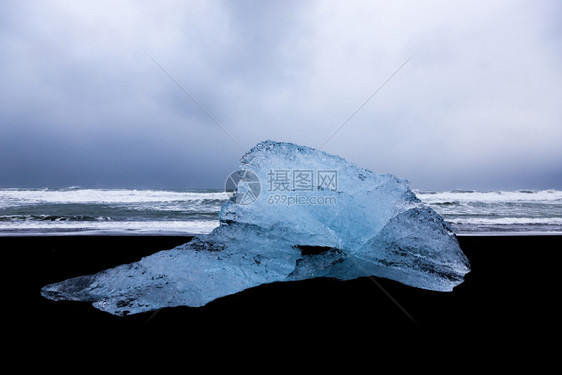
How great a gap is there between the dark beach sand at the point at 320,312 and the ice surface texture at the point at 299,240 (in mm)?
142

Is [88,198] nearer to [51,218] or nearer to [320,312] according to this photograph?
[51,218]

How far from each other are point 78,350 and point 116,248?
3.35 metres

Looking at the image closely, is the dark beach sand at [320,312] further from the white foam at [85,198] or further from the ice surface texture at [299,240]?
the white foam at [85,198]

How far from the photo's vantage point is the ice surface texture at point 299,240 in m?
2.47

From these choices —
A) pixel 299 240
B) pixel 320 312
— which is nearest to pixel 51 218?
pixel 299 240

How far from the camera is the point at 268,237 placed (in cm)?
296

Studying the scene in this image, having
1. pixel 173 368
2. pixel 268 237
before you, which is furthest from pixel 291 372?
pixel 268 237

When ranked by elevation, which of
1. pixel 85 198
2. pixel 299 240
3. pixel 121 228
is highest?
pixel 85 198

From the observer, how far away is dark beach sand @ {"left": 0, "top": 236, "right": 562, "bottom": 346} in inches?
69.1

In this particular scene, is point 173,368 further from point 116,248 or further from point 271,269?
point 116,248

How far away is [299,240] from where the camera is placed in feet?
9.59

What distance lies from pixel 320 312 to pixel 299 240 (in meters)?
0.93

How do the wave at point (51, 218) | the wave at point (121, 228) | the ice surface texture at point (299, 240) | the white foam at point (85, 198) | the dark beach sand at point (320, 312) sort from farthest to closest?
the white foam at point (85, 198) → the wave at point (51, 218) → the wave at point (121, 228) → the ice surface texture at point (299, 240) → the dark beach sand at point (320, 312)

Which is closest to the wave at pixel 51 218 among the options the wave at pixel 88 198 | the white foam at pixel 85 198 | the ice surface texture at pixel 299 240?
the white foam at pixel 85 198
